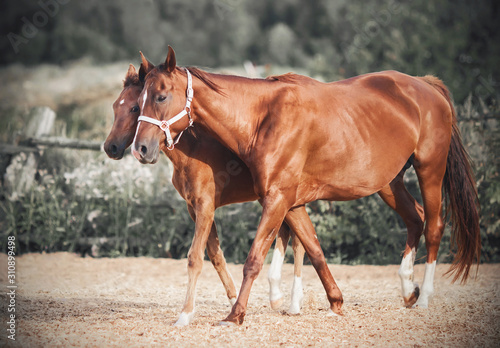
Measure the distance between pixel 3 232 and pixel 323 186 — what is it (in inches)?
217

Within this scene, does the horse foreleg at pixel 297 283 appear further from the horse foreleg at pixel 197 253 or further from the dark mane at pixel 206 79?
the dark mane at pixel 206 79

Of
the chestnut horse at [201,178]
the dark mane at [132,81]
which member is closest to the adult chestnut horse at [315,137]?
the chestnut horse at [201,178]

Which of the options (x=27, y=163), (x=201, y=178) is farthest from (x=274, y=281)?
(x=27, y=163)

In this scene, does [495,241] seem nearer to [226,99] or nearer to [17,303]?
[226,99]

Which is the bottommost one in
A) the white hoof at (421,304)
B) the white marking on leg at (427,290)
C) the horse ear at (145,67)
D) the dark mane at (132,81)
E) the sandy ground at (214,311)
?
the sandy ground at (214,311)

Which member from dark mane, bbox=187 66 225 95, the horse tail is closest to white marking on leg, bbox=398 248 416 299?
the horse tail

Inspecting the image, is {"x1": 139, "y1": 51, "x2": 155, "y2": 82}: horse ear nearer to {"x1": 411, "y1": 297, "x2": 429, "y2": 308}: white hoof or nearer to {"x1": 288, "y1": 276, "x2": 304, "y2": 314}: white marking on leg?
{"x1": 288, "y1": 276, "x2": 304, "y2": 314}: white marking on leg

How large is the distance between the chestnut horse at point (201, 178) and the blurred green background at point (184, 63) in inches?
120

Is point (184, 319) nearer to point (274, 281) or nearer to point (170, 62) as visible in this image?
point (274, 281)

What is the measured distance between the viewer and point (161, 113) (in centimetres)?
406

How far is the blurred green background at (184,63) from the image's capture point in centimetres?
780

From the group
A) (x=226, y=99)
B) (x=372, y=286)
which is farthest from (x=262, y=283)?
(x=226, y=99)

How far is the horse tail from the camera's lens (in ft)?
17.2

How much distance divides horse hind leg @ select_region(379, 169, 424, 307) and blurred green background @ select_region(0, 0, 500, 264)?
2205 millimetres
